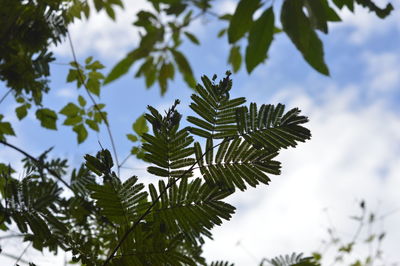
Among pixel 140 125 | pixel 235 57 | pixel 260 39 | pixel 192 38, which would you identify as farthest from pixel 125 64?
pixel 260 39

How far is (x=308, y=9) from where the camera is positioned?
1.17m

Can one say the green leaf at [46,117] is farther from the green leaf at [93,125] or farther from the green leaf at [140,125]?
the green leaf at [140,125]

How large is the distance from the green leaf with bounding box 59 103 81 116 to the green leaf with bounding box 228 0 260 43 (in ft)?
2.41

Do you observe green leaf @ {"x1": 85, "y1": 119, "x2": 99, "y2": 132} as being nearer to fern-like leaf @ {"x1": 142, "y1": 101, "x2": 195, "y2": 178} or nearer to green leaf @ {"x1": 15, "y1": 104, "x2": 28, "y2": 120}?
green leaf @ {"x1": 15, "y1": 104, "x2": 28, "y2": 120}

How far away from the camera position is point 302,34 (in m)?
1.21

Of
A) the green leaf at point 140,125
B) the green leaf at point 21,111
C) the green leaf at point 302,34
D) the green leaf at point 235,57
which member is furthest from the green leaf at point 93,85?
the green leaf at point 235,57

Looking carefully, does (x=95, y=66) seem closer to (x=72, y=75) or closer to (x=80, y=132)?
(x=72, y=75)

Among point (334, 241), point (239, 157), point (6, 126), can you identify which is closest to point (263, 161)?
point (239, 157)

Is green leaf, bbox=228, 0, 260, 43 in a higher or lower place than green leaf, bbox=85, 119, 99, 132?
lower

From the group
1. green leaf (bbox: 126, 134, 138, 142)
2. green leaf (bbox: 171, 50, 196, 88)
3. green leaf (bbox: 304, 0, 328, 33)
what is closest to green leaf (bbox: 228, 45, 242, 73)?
green leaf (bbox: 171, 50, 196, 88)

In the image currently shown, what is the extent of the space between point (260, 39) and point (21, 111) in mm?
930

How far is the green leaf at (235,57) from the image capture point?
298 cm

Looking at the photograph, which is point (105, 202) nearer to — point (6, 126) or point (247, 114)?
point (247, 114)

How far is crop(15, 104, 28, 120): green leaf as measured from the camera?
1.59 meters
